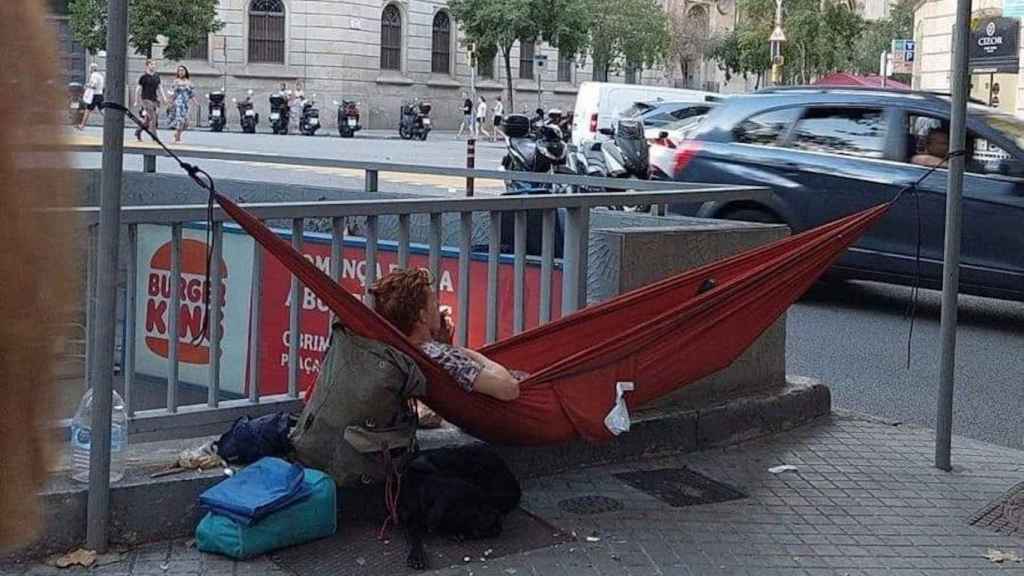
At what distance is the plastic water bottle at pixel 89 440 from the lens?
189 inches

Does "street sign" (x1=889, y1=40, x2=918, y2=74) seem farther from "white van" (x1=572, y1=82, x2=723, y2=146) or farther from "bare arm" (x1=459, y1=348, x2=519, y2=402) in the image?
"bare arm" (x1=459, y1=348, x2=519, y2=402)

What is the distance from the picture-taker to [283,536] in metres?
4.83

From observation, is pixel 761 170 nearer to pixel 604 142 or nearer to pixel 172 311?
pixel 604 142

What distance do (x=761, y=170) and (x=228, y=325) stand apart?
613 centimetres

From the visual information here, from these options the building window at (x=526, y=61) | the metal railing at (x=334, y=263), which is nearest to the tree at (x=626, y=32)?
the building window at (x=526, y=61)

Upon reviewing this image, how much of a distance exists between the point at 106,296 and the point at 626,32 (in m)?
54.9

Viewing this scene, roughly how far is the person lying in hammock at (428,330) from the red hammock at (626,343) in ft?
0.18

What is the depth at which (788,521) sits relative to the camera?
566cm

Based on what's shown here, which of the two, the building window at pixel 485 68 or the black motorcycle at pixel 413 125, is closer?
the black motorcycle at pixel 413 125

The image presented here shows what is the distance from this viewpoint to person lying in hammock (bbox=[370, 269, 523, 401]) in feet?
16.8

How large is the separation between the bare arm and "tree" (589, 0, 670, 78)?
173ft

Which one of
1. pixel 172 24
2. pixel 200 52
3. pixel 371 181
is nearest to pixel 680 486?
pixel 371 181

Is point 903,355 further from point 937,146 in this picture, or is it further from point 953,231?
point 953,231

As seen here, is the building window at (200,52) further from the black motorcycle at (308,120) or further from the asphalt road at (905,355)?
the asphalt road at (905,355)
